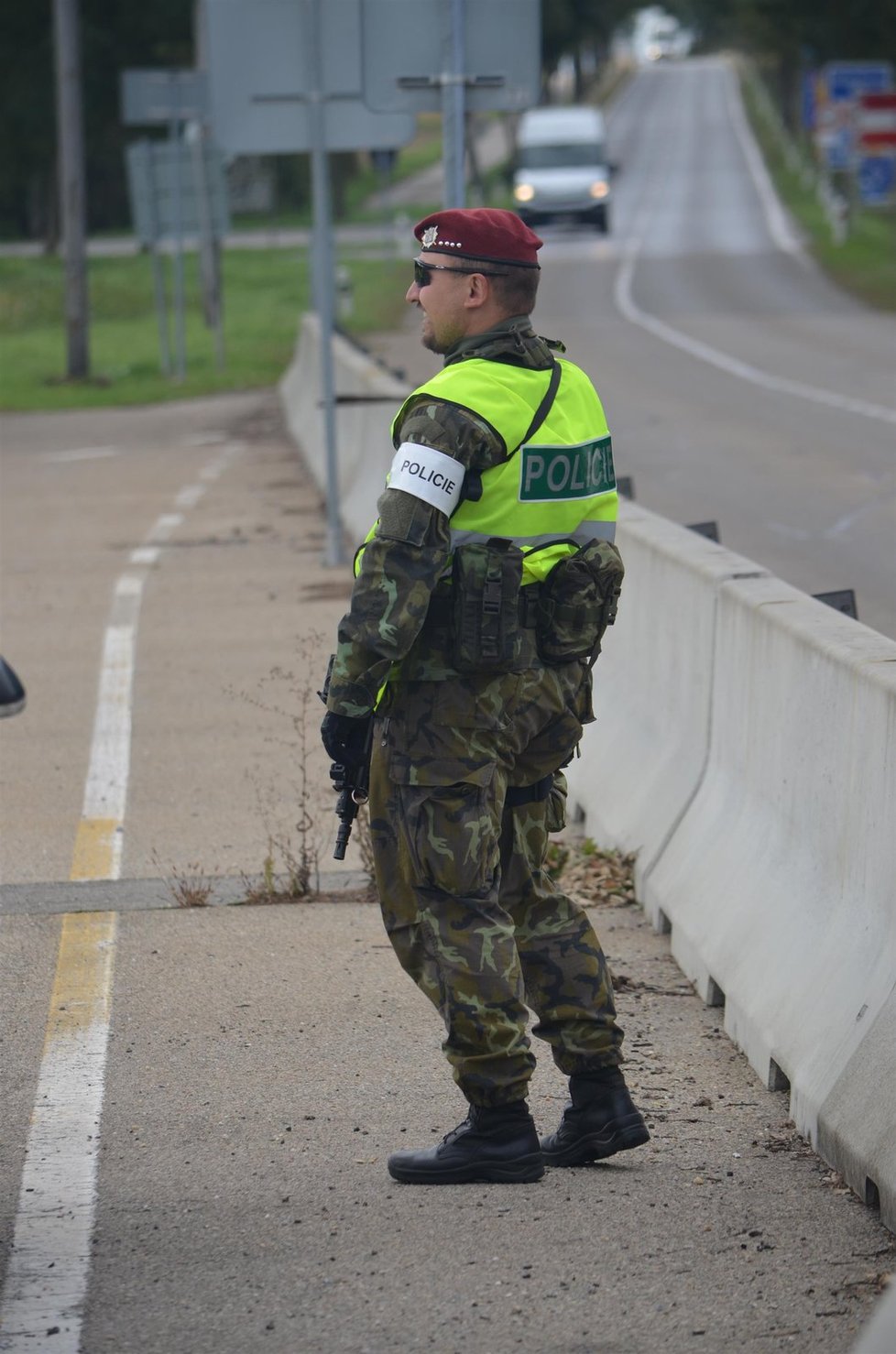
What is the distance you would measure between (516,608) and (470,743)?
276 mm

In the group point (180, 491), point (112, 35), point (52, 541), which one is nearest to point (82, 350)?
point (180, 491)

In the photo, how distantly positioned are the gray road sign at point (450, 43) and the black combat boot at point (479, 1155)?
647 cm

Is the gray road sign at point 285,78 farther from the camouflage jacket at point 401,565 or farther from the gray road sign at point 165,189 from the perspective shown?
the gray road sign at point 165,189

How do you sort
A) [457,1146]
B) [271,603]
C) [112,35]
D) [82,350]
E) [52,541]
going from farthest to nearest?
[112,35] < [82,350] < [52,541] < [271,603] < [457,1146]

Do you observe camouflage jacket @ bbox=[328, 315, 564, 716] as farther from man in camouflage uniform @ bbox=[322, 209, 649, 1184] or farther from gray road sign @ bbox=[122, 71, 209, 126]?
gray road sign @ bbox=[122, 71, 209, 126]

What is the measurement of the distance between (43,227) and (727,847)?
71.7 meters

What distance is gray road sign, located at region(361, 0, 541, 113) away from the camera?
383 inches

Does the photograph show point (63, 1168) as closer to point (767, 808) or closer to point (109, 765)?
point (767, 808)

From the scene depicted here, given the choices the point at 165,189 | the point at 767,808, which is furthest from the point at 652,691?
the point at 165,189

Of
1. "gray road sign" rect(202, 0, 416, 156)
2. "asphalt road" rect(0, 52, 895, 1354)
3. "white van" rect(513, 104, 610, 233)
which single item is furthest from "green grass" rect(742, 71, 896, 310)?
"asphalt road" rect(0, 52, 895, 1354)

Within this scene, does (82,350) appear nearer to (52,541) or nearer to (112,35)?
(52,541)

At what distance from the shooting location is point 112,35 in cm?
6362

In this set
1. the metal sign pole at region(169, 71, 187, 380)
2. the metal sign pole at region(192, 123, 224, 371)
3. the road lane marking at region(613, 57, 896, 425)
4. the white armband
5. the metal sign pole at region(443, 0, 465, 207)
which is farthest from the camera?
the metal sign pole at region(192, 123, 224, 371)

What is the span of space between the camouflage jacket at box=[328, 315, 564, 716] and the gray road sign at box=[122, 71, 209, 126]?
24.4 m
